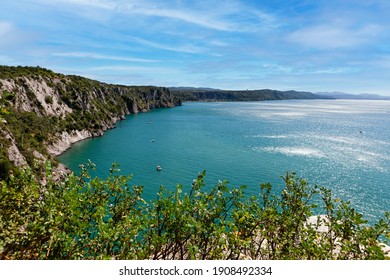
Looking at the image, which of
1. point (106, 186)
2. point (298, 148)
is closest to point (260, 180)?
point (298, 148)

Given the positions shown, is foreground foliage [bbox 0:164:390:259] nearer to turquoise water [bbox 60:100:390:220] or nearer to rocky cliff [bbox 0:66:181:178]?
rocky cliff [bbox 0:66:181:178]

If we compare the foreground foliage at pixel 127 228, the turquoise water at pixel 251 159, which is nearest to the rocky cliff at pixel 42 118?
the turquoise water at pixel 251 159

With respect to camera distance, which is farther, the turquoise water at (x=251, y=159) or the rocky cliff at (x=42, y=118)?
the turquoise water at (x=251, y=159)

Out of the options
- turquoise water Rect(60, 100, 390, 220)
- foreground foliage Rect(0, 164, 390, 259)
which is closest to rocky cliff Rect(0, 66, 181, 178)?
turquoise water Rect(60, 100, 390, 220)

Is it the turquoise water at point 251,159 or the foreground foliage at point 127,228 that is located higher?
the foreground foliage at point 127,228

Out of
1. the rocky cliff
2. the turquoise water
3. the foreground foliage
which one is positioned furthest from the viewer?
the turquoise water

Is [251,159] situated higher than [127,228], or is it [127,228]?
[127,228]

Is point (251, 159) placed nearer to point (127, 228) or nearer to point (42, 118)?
point (42, 118)

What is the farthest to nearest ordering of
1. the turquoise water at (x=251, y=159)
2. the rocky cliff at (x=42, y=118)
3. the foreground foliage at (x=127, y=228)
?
the turquoise water at (x=251, y=159) → the rocky cliff at (x=42, y=118) → the foreground foliage at (x=127, y=228)

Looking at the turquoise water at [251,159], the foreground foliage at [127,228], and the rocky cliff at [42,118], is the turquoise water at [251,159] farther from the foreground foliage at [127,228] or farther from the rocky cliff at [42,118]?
the foreground foliage at [127,228]

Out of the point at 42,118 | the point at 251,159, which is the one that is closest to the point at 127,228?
the point at 251,159

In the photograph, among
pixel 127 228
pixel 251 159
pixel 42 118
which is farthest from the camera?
pixel 42 118
